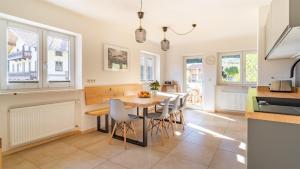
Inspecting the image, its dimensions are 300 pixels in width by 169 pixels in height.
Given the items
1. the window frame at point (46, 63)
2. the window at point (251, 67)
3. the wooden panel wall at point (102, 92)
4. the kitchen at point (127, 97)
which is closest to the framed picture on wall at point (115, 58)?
the kitchen at point (127, 97)

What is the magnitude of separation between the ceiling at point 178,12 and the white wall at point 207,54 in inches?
32.9

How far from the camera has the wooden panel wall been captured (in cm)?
352

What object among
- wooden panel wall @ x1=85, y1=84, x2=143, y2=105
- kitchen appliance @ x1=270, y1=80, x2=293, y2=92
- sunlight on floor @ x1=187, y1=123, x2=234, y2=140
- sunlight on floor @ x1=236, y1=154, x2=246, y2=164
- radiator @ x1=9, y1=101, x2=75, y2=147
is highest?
kitchen appliance @ x1=270, y1=80, x2=293, y2=92

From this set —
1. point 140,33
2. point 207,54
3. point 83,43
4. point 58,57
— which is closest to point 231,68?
point 207,54

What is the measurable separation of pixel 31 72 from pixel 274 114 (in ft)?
11.3

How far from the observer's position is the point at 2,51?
2.50 meters

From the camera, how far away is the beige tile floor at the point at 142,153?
7.31 ft

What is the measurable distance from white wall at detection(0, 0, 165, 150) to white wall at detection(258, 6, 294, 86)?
291 cm

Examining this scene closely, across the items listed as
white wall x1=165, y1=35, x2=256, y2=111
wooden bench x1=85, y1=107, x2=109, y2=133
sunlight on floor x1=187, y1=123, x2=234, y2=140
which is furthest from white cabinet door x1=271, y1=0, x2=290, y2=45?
white wall x1=165, y1=35, x2=256, y2=111

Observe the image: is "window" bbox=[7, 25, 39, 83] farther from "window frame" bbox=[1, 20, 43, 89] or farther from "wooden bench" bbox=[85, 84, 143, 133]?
"wooden bench" bbox=[85, 84, 143, 133]

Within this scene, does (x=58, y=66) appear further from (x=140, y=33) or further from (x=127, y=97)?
(x=140, y=33)

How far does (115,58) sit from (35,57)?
1.74 meters

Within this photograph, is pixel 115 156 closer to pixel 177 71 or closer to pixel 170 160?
pixel 170 160

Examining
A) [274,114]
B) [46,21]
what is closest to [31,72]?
[46,21]
